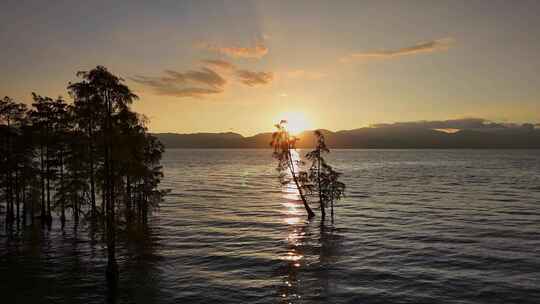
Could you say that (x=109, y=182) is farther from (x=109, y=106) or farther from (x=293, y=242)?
(x=293, y=242)

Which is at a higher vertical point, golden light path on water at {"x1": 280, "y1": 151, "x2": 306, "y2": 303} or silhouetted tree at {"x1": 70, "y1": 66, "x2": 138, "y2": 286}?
silhouetted tree at {"x1": 70, "y1": 66, "x2": 138, "y2": 286}

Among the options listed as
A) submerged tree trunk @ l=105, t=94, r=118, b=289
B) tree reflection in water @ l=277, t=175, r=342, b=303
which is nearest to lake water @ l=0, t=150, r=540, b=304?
tree reflection in water @ l=277, t=175, r=342, b=303

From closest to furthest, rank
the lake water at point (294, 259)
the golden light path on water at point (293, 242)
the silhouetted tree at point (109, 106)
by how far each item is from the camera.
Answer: the silhouetted tree at point (109, 106), the lake water at point (294, 259), the golden light path on water at point (293, 242)

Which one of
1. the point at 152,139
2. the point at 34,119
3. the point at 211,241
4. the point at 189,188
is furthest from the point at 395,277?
the point at 189,188

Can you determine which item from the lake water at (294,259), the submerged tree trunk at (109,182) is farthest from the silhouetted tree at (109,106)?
the lake water at (294,259)

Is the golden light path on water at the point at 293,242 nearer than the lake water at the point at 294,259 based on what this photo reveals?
No

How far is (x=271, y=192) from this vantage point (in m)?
99.8

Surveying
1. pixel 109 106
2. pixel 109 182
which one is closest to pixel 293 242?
pixel 109 182

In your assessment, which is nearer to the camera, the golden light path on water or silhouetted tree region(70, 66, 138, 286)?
silhouetted tree region(70, 66, 138, 286)

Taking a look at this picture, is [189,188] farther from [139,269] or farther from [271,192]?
[139,269]

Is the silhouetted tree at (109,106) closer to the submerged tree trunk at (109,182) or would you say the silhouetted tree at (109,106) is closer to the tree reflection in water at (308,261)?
the submerged tree trunk at (109,182)

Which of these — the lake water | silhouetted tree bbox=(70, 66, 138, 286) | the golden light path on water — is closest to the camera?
silhouetted tree bbox=(70, 66, 138, 286)

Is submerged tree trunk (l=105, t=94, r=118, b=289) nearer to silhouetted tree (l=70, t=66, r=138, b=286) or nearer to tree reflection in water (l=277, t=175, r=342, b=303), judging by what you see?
silhouetted tree (l=70, t=66, r=138, b=286)

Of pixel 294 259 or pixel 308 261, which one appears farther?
pixel 294 259
